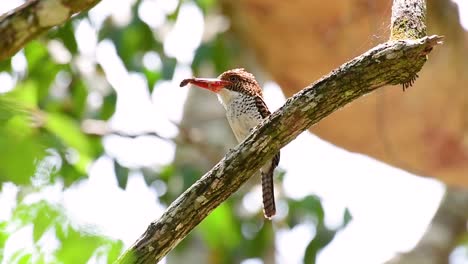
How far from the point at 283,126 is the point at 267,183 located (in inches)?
67.2

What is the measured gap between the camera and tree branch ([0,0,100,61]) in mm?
1632

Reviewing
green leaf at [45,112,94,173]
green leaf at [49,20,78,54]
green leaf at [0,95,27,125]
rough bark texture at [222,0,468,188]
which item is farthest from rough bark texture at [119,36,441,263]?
green leaf at [49,20,78,54]

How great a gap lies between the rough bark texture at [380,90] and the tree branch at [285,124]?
258 centimetres

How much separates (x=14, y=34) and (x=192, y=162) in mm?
4008

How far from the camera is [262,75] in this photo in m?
6.22

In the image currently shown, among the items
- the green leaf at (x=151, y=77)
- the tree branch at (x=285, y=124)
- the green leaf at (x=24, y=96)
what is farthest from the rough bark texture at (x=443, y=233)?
the tree branch at (x=285, y=124)

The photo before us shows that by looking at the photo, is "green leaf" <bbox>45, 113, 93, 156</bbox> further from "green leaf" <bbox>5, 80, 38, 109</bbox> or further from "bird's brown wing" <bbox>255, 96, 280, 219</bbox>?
"bird's brown wing" <bbox>255, 96, 280, 219</bbox>

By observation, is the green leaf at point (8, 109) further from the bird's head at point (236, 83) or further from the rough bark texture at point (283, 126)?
the bird's head at point (236, 83)

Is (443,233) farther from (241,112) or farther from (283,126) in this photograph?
(283,126)

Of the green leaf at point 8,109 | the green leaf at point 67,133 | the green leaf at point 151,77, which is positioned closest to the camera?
the green leaf at point 8,109

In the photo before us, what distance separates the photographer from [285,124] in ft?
5.86

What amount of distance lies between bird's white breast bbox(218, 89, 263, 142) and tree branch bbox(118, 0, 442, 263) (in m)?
1.47

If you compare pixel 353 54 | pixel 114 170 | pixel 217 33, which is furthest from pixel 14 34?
pixel 217 33

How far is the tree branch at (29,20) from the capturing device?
163cm
